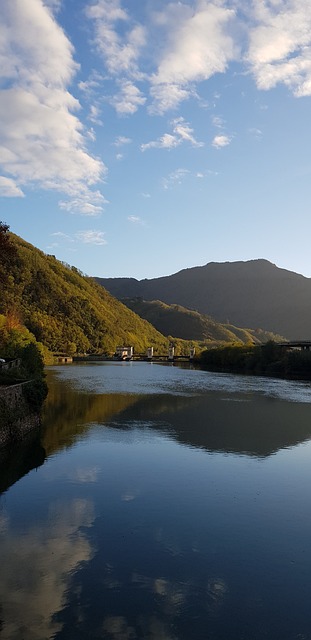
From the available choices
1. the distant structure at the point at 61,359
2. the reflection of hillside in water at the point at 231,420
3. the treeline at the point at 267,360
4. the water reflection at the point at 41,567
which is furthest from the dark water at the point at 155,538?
the distant structure at the point at 61,359

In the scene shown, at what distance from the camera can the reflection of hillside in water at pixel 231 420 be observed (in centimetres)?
3584

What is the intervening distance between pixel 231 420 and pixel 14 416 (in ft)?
70.5

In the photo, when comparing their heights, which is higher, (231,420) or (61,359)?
(231,420)

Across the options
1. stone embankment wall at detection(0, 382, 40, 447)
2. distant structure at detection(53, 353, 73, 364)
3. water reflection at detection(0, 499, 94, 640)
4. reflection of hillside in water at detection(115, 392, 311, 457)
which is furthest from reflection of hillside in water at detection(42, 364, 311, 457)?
distant structure at detection(53, 353, 73, 364)

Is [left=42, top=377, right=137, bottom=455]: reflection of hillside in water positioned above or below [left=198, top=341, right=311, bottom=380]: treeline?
below

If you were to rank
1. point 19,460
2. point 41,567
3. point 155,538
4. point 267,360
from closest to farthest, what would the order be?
point 41,567 < point 155,538 < point 19,460 < point 267,360

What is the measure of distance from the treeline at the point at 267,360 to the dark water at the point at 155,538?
88.0 meters

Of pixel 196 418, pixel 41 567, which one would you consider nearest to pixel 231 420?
pixel 196 418

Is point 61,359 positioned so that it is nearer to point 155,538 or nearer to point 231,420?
point 231,420

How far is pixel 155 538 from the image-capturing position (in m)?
17.5

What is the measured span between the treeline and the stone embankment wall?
3553 inches

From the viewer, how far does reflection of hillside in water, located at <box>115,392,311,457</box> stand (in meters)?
35.8

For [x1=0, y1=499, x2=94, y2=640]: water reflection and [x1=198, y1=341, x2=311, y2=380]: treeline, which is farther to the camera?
[x1=198, y1=341, x2=311, y2=380]: treeline

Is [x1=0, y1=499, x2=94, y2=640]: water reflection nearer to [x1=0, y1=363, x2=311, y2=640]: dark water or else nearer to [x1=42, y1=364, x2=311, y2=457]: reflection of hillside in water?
[x1=0, y1=363, x2=311, y2=640]: dark water
